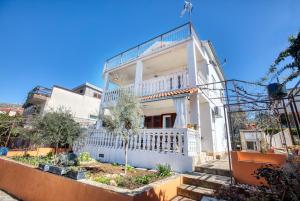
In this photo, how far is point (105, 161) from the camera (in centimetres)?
880

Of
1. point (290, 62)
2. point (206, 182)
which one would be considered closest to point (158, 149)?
point (206, 182)

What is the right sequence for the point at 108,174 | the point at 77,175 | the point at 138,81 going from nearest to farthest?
the point at 77,175 < the point at 108,174 < the point at 138,81

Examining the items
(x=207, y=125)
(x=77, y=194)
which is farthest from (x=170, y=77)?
(x=77, y=194)

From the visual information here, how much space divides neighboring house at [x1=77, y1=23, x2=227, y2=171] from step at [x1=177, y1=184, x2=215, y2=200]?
1.35 metres

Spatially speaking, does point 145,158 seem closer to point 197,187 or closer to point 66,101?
point 197,187

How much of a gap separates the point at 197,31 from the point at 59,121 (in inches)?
426

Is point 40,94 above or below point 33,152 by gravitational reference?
above

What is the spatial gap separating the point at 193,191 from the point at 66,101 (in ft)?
57.2

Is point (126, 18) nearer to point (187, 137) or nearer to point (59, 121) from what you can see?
point (59, 121)

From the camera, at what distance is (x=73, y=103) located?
18062 millimetres

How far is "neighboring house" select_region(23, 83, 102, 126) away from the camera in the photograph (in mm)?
15453

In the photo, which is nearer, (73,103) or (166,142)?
(166,142)

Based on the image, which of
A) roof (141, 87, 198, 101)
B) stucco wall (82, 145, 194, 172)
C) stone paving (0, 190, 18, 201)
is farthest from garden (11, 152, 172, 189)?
roof (141, 87, 198, 101)

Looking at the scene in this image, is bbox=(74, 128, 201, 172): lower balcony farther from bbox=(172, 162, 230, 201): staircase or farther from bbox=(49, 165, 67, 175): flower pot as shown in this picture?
bbox=(49, 165, 67, 175): flower pot
